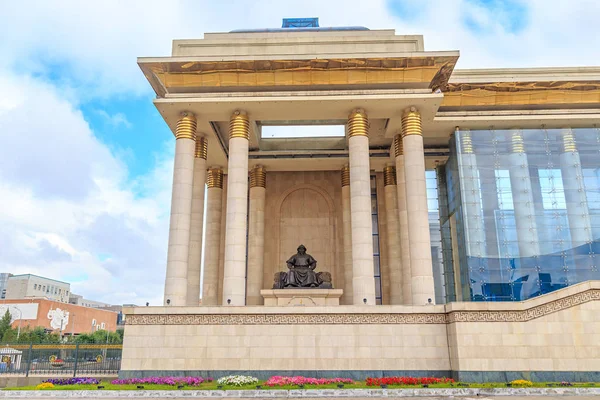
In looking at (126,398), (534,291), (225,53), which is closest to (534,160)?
(534,291)

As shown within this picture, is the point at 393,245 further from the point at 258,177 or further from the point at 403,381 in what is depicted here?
the point at 403,381

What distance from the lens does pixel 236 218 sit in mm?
22703

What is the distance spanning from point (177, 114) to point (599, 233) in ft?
73.2

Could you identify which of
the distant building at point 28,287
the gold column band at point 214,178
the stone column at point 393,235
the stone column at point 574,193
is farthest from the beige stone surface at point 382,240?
the distant building at point 28,287

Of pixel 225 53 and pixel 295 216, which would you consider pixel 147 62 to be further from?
pixel 295 216

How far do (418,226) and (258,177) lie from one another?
12.7 metres

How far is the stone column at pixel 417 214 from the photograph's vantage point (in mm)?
21975

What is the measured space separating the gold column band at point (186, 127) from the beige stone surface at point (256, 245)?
817 centimetres

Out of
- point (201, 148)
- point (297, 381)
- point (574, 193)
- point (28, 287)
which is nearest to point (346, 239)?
point (201, 148)

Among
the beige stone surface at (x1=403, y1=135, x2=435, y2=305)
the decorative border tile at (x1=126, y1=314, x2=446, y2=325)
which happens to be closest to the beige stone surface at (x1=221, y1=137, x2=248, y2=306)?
the decorative border tile at (x1=126, y1=314, x2=446, y2=325)

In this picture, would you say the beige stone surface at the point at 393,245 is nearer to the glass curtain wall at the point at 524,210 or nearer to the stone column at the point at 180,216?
the glass curtain wall at the point at 524,210

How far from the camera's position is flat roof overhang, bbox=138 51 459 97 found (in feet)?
75.4

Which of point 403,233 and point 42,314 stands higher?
point 403,233

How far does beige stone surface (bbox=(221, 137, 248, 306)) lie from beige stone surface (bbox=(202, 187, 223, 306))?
25.3 feet
